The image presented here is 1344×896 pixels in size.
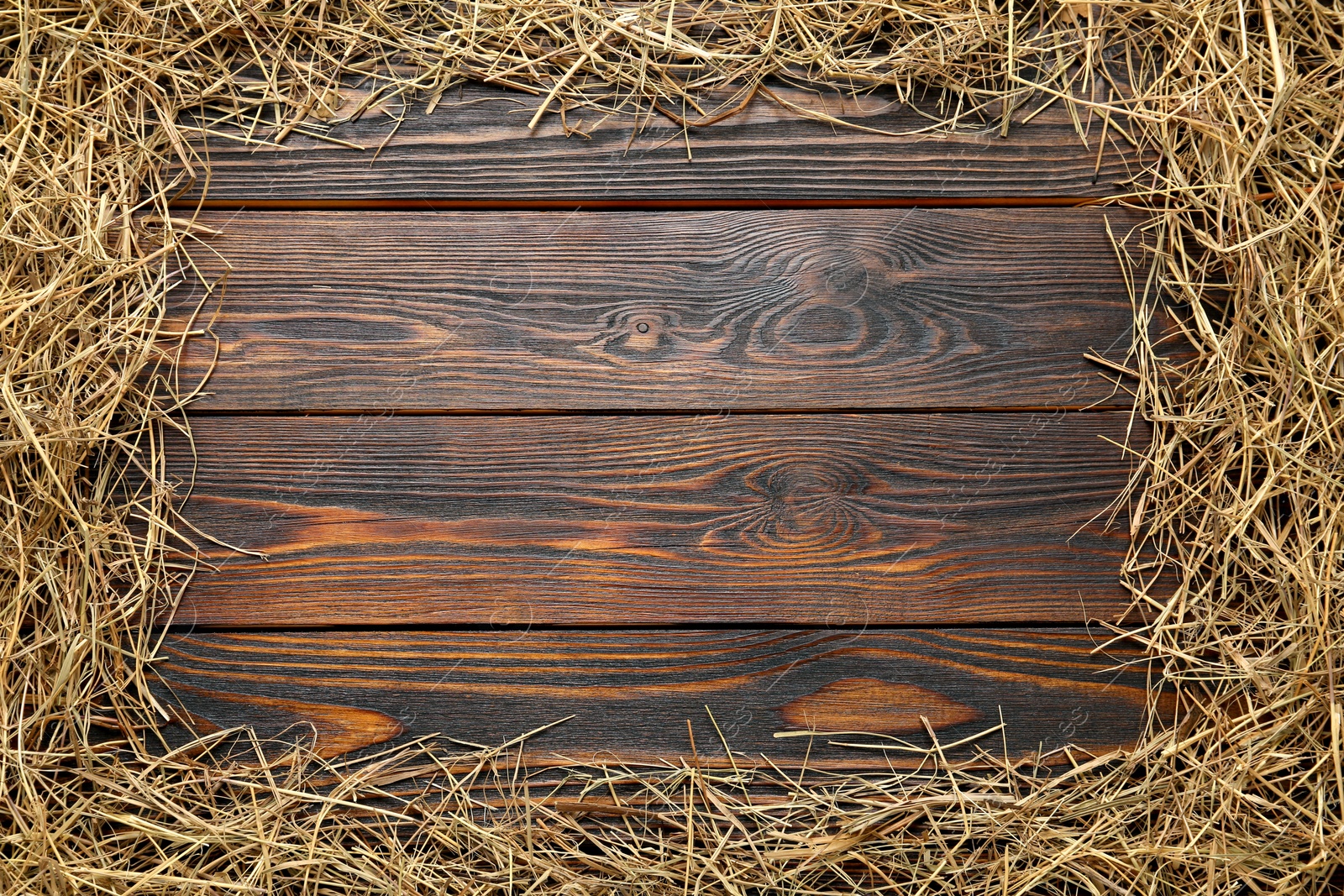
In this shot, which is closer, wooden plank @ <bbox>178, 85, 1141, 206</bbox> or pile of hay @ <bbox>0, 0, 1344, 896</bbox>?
pile of hay @ <bbox>0, 0, 1344, 896</bbox>

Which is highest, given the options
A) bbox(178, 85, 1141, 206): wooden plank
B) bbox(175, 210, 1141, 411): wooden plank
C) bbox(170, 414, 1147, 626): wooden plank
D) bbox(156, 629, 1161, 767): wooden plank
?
bbox(178, 85, 1141, 206): wooden plank

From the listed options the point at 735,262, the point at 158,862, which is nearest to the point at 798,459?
the point at 735,262

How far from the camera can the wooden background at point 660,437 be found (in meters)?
0.94

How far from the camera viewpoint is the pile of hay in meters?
0.89

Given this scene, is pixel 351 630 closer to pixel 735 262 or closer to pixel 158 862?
pixel 158 862

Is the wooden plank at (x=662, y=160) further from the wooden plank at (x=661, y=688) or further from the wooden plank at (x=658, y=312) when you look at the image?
the wooden plank at (x=661, y=688)

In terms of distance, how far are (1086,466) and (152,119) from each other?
1219mm

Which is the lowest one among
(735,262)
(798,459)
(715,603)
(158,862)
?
(158,862)

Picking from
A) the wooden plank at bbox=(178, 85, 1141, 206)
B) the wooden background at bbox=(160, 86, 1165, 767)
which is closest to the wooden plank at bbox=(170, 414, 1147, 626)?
the wooden background at bbox=(160, 86, 1165, 767)

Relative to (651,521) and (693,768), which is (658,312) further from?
(693,768)

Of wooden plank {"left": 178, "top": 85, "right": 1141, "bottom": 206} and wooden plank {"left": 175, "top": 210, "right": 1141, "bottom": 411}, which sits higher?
wooden plank {"left": 178, "top": 85, "right": 1141, "bottom": 206}

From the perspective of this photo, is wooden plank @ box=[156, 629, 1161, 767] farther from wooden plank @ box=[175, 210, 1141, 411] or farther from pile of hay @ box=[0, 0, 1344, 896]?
wooden plank @ box=[175, 210, 1141, 411]

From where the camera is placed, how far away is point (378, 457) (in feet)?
3.14

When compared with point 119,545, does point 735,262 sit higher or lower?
higher
